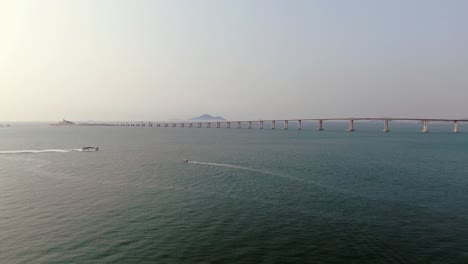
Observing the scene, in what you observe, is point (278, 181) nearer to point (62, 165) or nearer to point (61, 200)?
point (61, 200)

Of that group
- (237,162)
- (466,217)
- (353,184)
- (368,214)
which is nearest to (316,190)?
(353,184)

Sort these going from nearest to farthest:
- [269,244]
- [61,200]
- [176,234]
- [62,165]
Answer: [269,244], [176,234], [61,200], [62,165]

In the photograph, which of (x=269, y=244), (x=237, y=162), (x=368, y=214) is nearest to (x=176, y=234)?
(x=269, y=244)

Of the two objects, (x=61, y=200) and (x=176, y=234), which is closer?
(x=176, y=234)

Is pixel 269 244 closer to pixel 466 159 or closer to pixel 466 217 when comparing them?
pixel 466 217

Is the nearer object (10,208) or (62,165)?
(10,208)

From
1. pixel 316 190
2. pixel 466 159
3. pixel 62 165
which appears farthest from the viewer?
pixel 466 159

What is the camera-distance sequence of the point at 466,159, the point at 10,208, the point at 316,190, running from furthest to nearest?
the point at 466,159
the point at 316,190
the point at 10,208

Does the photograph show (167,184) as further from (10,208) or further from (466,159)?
(466,159)

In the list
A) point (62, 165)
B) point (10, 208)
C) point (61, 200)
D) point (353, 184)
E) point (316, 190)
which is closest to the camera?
point (10, 208)
